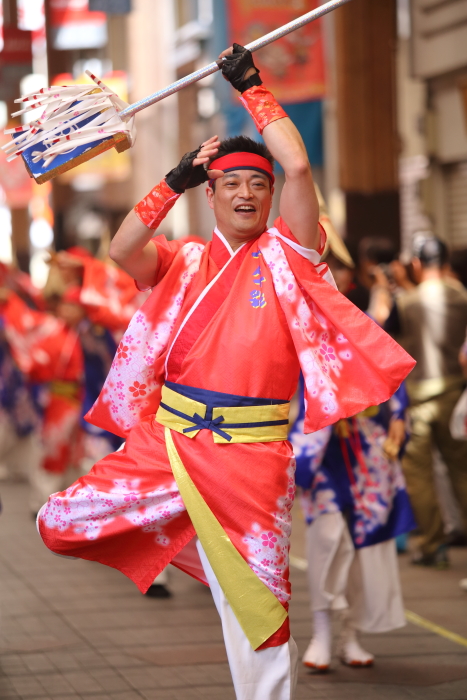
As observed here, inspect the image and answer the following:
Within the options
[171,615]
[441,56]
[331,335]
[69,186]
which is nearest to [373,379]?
[331,335]

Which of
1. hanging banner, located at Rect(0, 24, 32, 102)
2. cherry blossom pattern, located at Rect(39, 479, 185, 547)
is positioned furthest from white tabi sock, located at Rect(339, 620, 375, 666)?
hanging banner, located at Rect(0, 24, 32, 102)

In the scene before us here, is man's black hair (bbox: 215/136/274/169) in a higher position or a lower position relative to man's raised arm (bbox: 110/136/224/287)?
higher

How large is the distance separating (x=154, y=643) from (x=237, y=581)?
2001 mm

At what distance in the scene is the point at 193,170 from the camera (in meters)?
3.64

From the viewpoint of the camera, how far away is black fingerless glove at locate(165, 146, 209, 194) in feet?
11.9

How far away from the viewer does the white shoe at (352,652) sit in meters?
5.02

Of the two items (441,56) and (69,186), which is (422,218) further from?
(69,186)

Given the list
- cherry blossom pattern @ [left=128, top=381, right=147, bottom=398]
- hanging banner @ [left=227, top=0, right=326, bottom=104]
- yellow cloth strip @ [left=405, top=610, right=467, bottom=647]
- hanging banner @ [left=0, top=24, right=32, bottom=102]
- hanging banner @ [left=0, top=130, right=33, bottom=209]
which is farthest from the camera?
hanging banner @ [left=0, top=130, right=33, bottom=209]

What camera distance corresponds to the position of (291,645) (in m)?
3.64

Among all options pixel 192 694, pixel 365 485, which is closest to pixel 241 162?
pixel 365 485

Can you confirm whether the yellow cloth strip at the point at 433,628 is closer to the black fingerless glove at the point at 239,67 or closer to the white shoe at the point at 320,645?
the white shoe at the point at 320,645

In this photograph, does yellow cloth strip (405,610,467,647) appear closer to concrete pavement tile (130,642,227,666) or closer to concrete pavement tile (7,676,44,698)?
concrete pavement tile (130,642,227,666)

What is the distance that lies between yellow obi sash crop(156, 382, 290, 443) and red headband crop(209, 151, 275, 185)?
0.77 metres

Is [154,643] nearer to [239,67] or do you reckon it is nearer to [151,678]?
[151,678]
